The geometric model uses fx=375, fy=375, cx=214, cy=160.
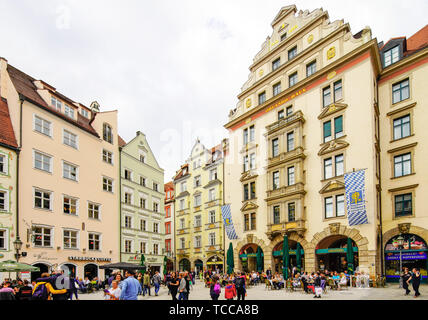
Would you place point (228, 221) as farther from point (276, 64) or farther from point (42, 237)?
point (42, 237)

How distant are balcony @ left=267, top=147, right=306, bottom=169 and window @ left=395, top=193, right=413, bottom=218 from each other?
8734mm

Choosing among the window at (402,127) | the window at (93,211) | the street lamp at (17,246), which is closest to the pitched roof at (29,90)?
the window at (93,211)

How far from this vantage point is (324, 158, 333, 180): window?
32.8 meters

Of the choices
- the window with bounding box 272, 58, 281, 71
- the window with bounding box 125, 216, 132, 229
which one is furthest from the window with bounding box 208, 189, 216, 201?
the window with bounding box 272, 58, 281, 71

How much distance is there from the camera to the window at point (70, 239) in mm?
30792

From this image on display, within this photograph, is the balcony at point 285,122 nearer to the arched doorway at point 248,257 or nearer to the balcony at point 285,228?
the balcony at point 285,228

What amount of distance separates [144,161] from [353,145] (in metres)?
23.6

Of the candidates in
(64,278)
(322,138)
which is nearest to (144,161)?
(322,138)

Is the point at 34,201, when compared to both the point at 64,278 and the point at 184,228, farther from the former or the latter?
the point at 184,228

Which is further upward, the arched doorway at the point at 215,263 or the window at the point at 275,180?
the window at the point at 275,180

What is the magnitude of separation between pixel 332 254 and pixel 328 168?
25.4ft

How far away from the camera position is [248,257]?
40188 millimetres

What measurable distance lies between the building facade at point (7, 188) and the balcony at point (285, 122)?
76.0ft

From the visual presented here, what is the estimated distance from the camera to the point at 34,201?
28172 millimetres
